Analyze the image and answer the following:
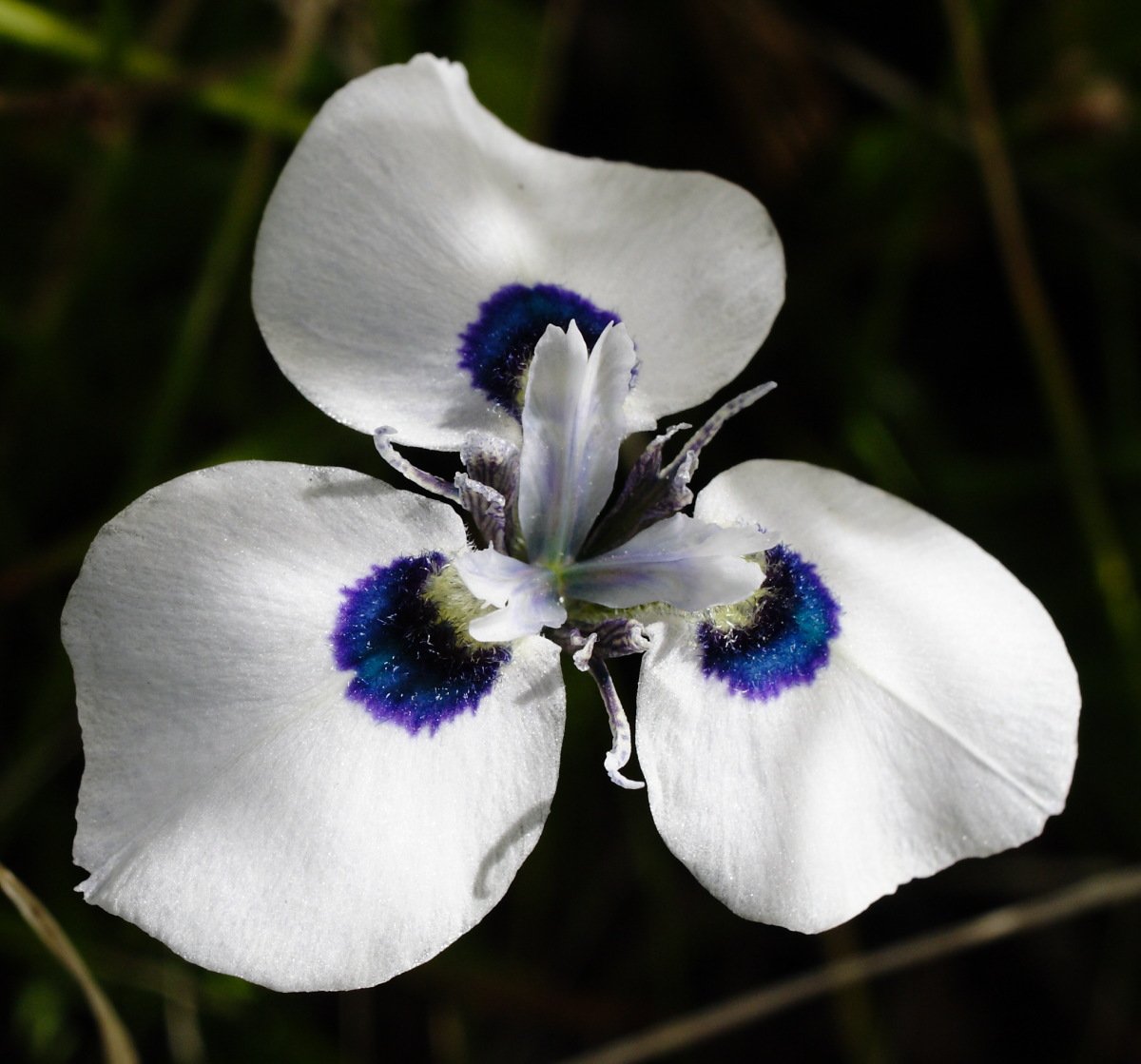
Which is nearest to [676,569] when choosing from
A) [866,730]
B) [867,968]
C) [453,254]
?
[866,730]

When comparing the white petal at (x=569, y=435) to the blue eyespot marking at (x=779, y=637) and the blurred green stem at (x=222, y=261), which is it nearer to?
the blue eyespot marking at (x=779, y=637)

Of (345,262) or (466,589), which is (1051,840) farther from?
(345,262)

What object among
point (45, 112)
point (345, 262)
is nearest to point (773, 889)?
point (345, 262)

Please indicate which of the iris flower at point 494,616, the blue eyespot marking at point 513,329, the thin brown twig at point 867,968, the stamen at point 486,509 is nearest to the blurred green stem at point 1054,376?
the thin brown twig at point 867,968

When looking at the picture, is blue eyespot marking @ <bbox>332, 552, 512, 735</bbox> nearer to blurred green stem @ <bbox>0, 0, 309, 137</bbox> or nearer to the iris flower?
the iris flower

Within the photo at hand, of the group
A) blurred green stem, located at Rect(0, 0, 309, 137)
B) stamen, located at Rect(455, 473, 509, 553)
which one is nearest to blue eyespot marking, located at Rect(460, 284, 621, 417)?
stamen, located at Rect(455, 473, 509, 553)

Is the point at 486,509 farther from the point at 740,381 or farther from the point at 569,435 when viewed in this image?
the point at 740,381
